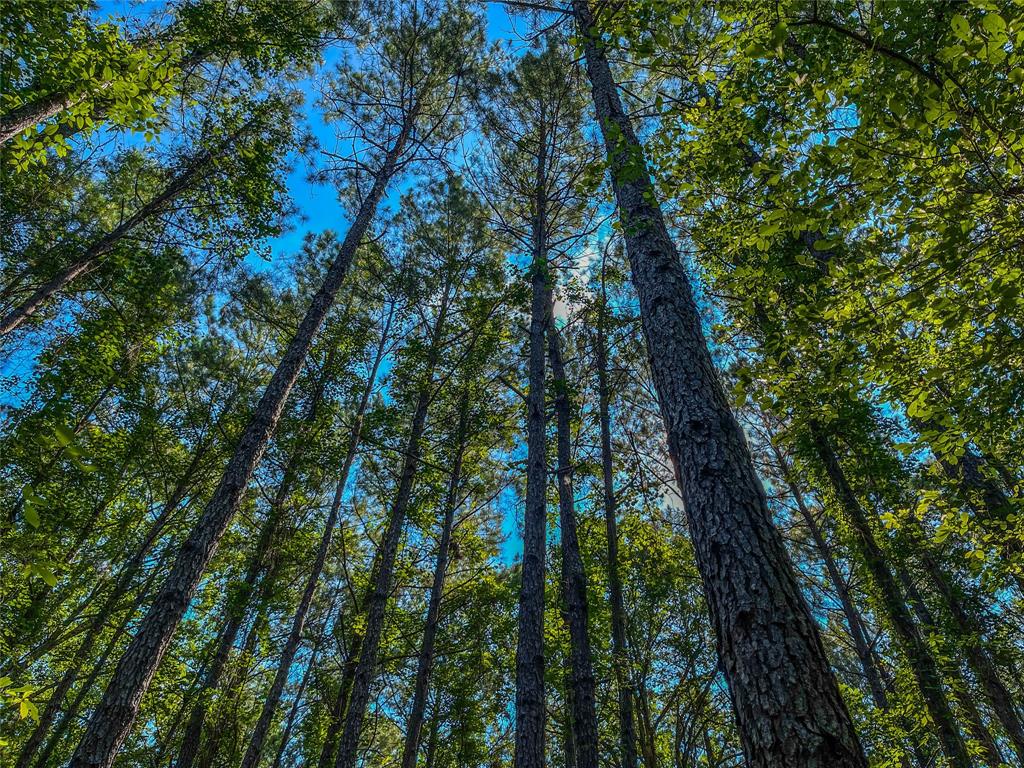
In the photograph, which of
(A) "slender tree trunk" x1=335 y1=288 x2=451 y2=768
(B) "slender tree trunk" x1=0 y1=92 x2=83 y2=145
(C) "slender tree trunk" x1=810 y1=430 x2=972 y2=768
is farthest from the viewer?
(A) "slender tree trunk" x1=335 y1=288 x2=451 y2=768

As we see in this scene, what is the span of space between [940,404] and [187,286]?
1278 centimetres

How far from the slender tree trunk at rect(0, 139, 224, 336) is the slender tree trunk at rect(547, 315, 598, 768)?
24.1 feet

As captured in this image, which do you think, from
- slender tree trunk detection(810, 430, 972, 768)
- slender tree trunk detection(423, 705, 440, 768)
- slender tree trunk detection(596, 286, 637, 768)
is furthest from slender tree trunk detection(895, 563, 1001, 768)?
slender tree trunk detection(423, 705, 440, 768)

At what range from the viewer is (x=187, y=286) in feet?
34.1

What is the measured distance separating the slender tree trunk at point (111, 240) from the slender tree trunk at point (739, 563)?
29.2ft

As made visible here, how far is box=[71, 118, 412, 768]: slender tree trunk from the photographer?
4035mm

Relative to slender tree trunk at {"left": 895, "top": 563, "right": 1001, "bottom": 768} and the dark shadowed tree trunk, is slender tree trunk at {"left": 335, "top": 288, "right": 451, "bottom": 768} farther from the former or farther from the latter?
slender tree trunk at {"left": 895, "top": 563, "right": 1001, "bottom": 768}

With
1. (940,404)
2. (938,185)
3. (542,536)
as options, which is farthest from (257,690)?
(938,185)

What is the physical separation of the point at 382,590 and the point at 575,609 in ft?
10.9

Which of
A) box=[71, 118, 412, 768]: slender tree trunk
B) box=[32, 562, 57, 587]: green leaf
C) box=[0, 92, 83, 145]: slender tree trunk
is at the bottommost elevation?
box=[32, 562, 57, 587]: green leaf

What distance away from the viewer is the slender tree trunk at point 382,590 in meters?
6.96

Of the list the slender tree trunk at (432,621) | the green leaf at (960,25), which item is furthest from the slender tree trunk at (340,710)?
the green leaf at (960,25)

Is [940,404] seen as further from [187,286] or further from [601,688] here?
[187,286]

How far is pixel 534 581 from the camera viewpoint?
6316mm
